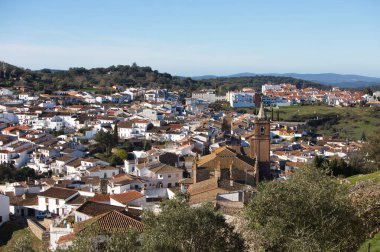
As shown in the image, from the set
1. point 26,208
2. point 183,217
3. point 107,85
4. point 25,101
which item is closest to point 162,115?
point 25,101

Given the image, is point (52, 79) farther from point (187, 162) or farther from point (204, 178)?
point (204, 178)

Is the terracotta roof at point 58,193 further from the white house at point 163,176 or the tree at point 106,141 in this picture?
the tree at point 106,141

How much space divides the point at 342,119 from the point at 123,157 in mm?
57245

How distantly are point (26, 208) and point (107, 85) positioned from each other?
10540cm

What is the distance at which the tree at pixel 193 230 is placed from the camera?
12.4m

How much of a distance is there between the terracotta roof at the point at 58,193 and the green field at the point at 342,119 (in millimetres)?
57079

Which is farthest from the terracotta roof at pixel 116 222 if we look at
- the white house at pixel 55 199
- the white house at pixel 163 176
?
the white house at pixel 163 176

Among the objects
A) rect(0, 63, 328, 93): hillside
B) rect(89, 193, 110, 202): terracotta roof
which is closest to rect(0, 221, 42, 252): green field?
rect(89, 193, 110, 202): terracotta roof

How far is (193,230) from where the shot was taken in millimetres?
12672

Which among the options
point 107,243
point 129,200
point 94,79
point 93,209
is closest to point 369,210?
point 107,243

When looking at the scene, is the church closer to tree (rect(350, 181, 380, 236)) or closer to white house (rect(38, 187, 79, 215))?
white house (rect(38, 187, 79, 215))

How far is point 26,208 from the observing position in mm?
32625

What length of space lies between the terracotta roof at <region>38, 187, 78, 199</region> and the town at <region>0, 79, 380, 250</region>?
64 mm

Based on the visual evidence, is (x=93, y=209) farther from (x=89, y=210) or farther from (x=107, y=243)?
(x=107, y=243)
